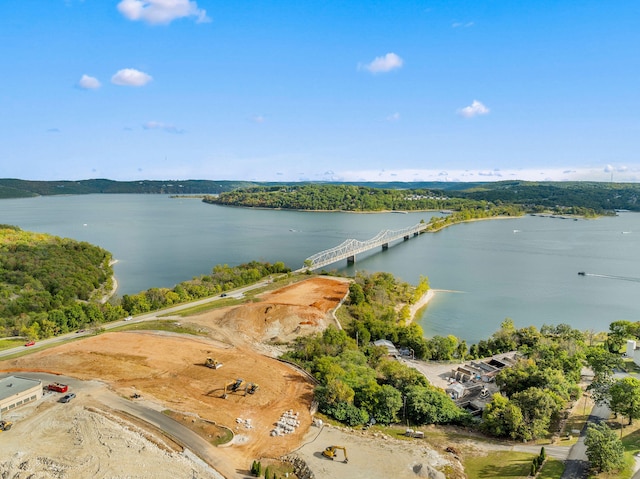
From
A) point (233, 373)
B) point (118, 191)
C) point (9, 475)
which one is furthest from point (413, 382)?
point (118, 191)

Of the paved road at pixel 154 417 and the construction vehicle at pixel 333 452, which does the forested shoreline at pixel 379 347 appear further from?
the paved road at pixel 154 417

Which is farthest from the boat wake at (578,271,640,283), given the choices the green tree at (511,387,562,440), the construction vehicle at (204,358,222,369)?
the construction vehicle at (204,358,222,369)

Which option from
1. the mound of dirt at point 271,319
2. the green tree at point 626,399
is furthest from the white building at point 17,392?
the green tree at point 626,399

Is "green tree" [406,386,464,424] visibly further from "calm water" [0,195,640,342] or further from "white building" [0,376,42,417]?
"white building" [0,376,42,417]

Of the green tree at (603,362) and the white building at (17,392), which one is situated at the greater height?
the white building at (17,392)

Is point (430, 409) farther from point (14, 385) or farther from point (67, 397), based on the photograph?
point (14, 385)

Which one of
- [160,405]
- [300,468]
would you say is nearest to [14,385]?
[160,405]
